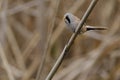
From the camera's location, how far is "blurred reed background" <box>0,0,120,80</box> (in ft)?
5.28

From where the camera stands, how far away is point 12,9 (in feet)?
5.80

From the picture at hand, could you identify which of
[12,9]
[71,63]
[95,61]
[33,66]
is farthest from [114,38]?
[12,9]

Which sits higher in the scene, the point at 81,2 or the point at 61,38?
the point at 81,2

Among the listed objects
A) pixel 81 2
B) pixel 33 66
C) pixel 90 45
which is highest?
pixel 81 2

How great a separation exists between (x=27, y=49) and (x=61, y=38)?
0.20 m

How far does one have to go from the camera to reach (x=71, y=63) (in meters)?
1.73

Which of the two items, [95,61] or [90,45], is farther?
[90,45]

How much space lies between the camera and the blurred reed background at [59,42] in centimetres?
161

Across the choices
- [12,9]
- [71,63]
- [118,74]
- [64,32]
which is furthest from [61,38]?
[118,74]

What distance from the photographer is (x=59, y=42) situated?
183cm

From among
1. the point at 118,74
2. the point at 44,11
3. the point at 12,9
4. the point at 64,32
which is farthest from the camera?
the point at 64,32

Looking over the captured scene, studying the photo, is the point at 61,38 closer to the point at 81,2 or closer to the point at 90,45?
the point at 90,45

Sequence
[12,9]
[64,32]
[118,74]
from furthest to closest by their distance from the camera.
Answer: [64,32]
[12,9]
[118,74]

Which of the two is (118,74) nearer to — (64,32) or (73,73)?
(73,73)
